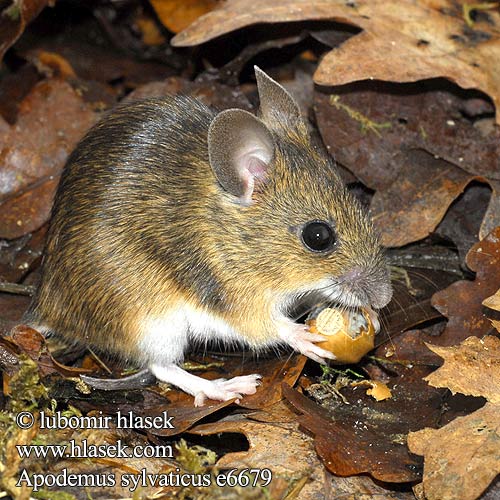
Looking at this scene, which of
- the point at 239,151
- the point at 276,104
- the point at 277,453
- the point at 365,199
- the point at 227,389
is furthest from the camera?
the point at 365,199

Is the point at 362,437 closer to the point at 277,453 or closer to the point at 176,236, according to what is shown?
the point at 277,453

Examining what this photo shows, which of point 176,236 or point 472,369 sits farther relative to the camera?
point 176,236

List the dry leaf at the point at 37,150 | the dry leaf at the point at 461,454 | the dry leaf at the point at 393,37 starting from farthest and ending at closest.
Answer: the dry leaf at the point at 37,150, the dry leaf at the point at 393,37, the dry leaf at the point at 461,454

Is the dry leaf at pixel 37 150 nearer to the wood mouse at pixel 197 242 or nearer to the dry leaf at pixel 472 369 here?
the wood mouse at pixel 197 242

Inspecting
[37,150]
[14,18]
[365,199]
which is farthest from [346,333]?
[14,18]

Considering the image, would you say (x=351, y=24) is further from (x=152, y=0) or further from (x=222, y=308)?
(x=222, y=308)

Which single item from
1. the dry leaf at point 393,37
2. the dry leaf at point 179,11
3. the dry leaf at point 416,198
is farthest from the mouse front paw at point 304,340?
the dry leaf at point 179,11

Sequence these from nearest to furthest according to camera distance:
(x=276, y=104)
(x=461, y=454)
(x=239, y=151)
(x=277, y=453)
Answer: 1. (x=461, y=454)
2. (x=277, y=453)
3. (x=239, y=151)
4. (x=276, y=104)
